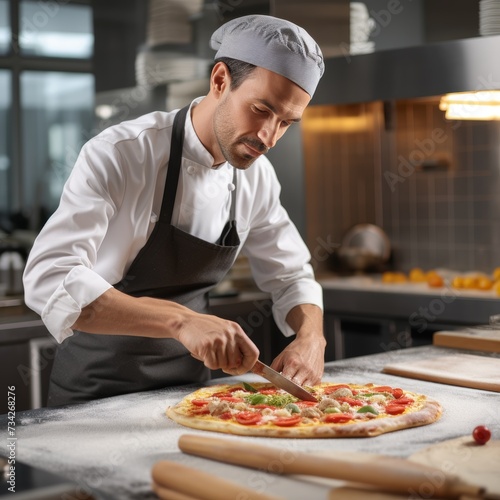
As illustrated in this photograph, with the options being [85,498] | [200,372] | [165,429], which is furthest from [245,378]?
[85,498]

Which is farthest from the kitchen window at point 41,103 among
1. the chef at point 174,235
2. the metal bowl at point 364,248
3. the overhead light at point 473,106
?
the chef at point 174,235

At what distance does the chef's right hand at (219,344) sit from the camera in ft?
5.64

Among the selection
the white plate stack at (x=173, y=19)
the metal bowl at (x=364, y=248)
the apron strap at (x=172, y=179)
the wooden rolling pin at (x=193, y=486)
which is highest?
the white plate stack at (x=173, y=19)

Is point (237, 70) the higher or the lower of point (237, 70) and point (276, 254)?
the higher

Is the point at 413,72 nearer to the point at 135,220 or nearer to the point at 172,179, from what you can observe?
the point at 172,179

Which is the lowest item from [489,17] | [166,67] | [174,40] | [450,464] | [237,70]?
[450,464]

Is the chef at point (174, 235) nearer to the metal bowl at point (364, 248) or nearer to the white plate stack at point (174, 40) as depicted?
the white plate stack at point (174, 40)

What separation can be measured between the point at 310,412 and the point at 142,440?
1.20 ft

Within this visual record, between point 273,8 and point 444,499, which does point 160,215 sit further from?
point 273,8

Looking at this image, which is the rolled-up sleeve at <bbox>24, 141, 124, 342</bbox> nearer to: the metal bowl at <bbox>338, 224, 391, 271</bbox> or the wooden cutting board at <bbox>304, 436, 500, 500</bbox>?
the wooden cutting board at <bbox>304, 436, 500, 500</bbox>

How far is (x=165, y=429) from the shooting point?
1.70 m

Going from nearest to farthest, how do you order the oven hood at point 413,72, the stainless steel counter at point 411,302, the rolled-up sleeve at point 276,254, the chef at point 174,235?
the chef at point 174,235, the rolled-up sleeve at point 276,254, the oven hood at point 413,72, the stainless steel counter at point 411,302

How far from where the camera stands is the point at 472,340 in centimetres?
259

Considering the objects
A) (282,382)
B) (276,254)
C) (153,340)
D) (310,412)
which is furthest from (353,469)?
(276,254)
